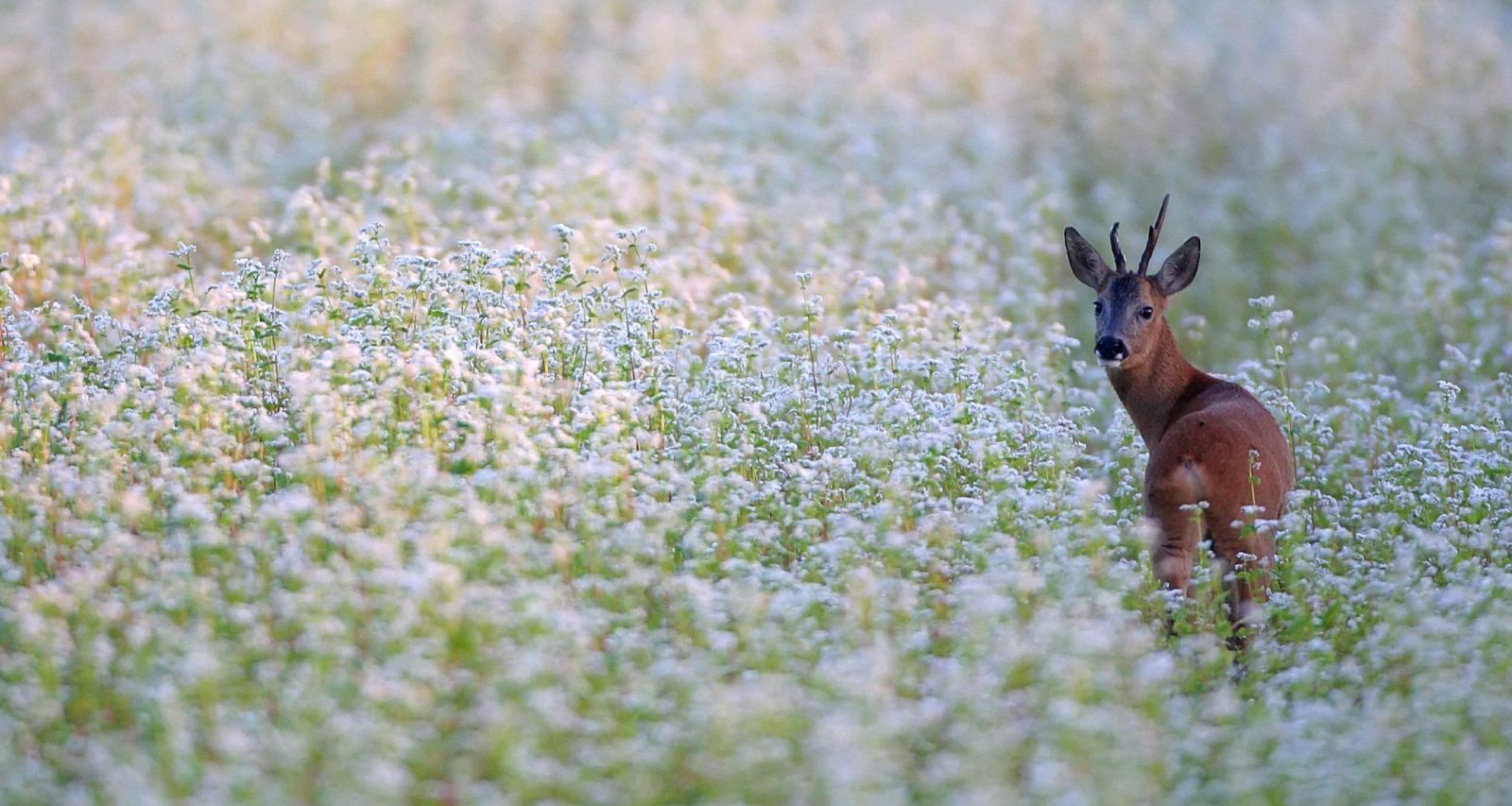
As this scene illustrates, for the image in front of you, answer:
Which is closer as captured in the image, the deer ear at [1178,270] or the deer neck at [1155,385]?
the deer neck at [1155,385]

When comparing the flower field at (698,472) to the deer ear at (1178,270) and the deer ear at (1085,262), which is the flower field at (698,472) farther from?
the deer ear at (1085,262)

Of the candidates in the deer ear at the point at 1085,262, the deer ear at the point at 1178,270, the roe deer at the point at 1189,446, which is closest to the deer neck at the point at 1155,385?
the roe deer at the point at 1189,446

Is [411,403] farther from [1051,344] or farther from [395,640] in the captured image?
[1051,344]

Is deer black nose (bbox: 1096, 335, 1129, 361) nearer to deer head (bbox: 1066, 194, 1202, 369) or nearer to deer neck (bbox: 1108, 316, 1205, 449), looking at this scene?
deer head (bbox: 1066, 194, 1202, 369)

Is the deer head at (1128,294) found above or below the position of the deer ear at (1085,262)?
below

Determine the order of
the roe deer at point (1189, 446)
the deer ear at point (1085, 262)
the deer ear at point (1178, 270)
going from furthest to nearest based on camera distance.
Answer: the deer ear at point (1085, 262) → the deer ear at point (1178, 270) → the roe deer at point (1189, 446)

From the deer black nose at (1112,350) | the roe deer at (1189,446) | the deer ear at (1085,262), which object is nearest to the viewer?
the roe deer at (1189,446)

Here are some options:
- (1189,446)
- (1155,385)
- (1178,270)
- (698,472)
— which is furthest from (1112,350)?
(698,472)

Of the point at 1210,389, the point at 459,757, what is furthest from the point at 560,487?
the point at 1210,389
